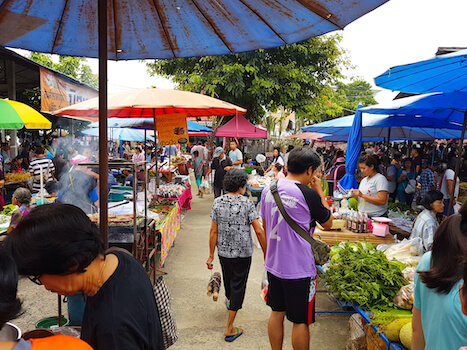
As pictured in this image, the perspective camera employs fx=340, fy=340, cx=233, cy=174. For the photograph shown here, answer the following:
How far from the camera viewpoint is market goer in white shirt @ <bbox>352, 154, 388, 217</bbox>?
5242 millimetres

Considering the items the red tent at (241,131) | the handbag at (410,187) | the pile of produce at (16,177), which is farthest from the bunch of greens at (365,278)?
the red tent at (241,131)

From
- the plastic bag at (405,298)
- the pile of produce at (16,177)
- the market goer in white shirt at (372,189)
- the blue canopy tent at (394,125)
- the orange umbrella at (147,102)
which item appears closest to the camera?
the plastic bag at (405,298)

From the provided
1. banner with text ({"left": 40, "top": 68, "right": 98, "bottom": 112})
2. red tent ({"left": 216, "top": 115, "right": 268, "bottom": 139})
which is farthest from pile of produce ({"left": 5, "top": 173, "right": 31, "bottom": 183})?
red tent ({"left": 216, "top": 115, "right": 268, "bottom": 139})

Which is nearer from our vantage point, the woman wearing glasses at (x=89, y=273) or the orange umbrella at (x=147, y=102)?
the woman wearing glasses at (x=89, y=273)

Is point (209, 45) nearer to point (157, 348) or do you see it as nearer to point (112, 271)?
point (112, 271)

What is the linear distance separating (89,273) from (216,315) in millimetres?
3342

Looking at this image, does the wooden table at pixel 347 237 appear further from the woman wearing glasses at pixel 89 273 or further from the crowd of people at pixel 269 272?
the woman wearing glasses at pixel 89 273

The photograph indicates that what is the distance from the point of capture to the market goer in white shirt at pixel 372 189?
5.24 meters

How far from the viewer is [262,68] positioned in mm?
14719

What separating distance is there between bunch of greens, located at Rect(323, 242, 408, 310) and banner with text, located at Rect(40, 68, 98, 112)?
800cm

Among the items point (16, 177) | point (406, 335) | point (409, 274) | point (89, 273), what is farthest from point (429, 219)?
point (16, 177)

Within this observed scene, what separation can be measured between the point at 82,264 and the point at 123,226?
304cm

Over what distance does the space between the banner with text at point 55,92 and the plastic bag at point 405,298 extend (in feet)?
28.3

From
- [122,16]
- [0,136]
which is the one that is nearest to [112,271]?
[122,16]
